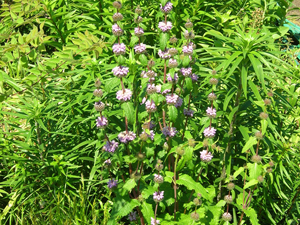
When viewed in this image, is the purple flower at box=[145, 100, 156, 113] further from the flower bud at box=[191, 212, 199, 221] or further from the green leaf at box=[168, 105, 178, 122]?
the flower bud at box=[191, 212, 199, 221]

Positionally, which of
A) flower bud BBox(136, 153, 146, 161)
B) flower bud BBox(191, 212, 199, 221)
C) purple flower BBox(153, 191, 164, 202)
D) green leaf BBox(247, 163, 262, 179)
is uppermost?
flower bud BBox(136, 153, 146, 161)

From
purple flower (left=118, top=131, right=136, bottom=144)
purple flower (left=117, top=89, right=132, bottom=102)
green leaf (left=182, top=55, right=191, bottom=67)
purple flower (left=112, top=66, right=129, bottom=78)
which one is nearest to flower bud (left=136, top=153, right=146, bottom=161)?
purple flower (left=118, top=131, right=136, bottom=144)

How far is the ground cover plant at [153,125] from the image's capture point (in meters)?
2.20

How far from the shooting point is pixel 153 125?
243 centimetres

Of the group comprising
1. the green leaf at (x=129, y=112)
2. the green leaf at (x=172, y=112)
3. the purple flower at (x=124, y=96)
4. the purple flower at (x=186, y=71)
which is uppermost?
the purple flower at (x=186, y=71)

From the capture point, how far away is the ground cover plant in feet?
7.21

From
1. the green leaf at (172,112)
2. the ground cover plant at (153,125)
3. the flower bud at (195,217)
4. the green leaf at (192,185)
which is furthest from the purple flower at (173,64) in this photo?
the flower bud at (195,217)

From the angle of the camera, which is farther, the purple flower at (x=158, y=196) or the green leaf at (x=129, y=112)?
the purple flower at (x=158, y=196)

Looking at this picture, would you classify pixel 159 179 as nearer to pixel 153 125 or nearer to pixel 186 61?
pixel 153 125

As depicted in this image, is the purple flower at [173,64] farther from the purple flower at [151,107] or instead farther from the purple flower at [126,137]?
the purple flower at [126,137]

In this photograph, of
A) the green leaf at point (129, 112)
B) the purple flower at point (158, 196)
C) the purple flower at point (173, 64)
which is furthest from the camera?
the purple flower at point (158, 196)

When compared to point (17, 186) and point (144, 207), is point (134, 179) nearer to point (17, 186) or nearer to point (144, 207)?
point (144, 207)

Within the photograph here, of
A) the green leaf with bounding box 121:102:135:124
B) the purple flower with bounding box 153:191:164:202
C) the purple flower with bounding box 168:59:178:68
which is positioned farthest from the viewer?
the purple flower with bounding box 153:191:164:202

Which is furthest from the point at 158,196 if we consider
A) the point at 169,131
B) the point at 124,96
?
the point at 124,96
